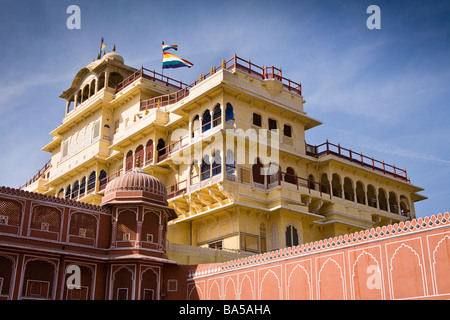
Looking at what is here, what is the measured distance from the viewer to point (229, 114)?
29875 millimetres

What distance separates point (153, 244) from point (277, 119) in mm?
12306

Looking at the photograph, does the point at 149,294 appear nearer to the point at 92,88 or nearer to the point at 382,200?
the point at 382,200

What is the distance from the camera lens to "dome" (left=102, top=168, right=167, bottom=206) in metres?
23.5

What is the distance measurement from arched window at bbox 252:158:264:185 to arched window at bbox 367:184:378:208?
382 inches

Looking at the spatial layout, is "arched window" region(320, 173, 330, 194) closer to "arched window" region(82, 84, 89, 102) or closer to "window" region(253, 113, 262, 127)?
"window" region(253, 113, 262, 127)

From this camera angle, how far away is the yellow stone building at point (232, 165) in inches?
1123

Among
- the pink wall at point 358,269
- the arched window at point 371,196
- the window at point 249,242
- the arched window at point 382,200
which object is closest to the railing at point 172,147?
the window at point 249,242

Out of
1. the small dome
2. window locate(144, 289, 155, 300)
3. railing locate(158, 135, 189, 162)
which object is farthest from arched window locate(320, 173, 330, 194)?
the small dome

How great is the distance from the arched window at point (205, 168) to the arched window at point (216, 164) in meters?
0.40

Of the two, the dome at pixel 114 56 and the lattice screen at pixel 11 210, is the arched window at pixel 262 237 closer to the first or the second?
the lattice screen at pixel 11 210

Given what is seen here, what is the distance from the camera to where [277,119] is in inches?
1264

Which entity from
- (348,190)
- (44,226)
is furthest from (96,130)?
(348,190)
